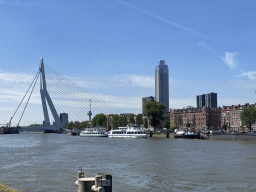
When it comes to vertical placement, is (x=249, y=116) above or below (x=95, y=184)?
above

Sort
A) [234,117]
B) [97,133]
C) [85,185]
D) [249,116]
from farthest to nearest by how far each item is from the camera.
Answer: [234,117] → [97,133] → [249,116] → [85,185]

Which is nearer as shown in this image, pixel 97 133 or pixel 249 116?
pixel 249 116

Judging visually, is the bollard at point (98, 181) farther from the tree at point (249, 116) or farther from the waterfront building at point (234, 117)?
the waterfront building at point (234, 117)

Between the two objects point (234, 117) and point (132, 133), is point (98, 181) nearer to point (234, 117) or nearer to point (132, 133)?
point (132, 133)

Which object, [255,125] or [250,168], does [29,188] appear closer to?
[250,168]

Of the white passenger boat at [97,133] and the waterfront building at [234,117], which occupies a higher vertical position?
the waterfront building at [234,117]

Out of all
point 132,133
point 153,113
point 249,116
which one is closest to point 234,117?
point 249,116

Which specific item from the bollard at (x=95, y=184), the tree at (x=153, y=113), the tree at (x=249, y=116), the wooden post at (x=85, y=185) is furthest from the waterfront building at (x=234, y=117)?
the wooden post at (x=85, y=185)

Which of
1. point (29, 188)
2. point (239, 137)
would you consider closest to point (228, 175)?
point (29, 188)

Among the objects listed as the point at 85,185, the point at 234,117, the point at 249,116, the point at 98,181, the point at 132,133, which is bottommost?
the point at 132,133

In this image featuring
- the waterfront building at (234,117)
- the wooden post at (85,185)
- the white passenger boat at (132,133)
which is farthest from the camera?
the waterfront building at (234,117)

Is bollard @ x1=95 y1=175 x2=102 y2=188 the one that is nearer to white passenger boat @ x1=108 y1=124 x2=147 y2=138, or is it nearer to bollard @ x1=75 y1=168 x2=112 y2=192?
bollard @ x1=75 y1=168 x2=112 y2=192

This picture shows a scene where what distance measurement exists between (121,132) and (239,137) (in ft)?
184

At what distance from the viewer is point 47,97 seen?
148m
